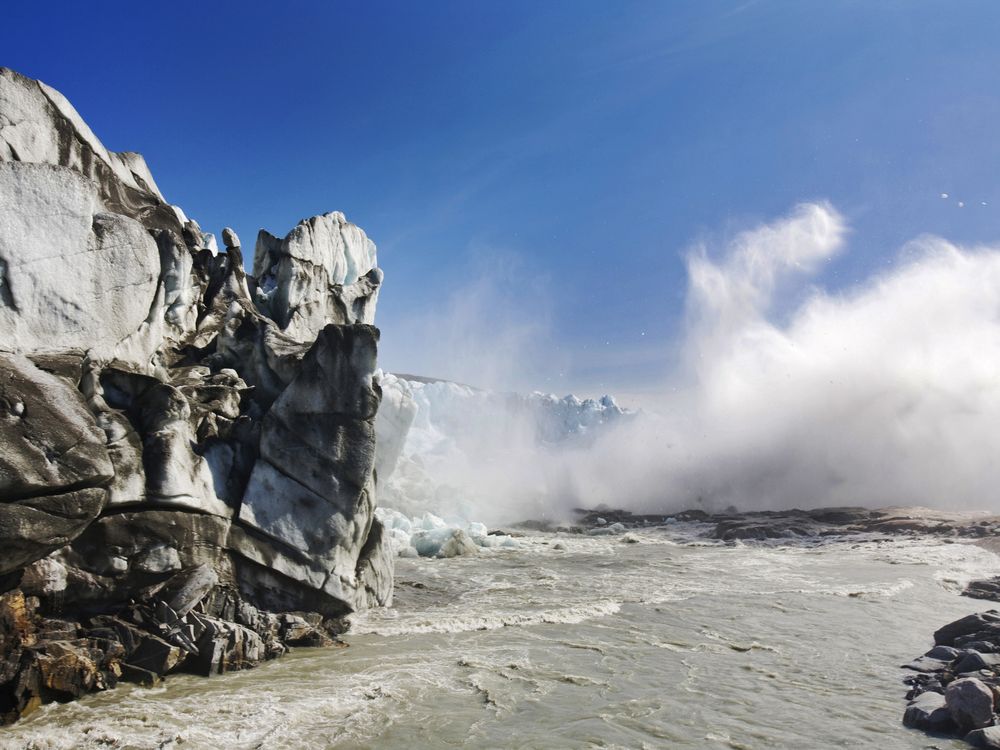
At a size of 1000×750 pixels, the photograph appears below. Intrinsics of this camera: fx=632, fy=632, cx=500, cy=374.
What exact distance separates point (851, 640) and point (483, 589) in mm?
8618

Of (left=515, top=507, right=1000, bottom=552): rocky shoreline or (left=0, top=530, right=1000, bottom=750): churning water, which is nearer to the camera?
(left=0, top=530, right=1000, bottom=750): churning water

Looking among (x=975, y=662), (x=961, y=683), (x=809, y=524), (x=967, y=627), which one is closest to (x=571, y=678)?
(x=961, y=683)

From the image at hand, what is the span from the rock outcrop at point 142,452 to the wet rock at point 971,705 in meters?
9.20

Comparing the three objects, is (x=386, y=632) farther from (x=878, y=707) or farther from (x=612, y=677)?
(x=878, y=707)

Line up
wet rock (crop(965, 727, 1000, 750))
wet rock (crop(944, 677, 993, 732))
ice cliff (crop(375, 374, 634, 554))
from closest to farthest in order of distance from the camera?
wet rock (crop(965, 727, 1000, 750)), wet rock (crop(944, 677, 993, 732)), ice cliff (crop(375, 374, 634, 554))

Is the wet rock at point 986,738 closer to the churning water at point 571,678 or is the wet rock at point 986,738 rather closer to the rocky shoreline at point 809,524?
the churning water at point 571,678

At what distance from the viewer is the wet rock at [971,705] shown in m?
7.14

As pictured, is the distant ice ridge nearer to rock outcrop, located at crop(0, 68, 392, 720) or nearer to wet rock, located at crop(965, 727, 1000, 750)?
rock outcrop, located at crop(0, 68, 392, 720)

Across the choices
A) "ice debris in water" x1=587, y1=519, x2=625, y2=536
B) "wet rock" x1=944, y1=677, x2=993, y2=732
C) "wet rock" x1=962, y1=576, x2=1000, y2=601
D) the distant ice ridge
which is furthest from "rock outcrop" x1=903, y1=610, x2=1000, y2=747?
"ice debris in water" x1=587, y1=519, x2=625, y2=536

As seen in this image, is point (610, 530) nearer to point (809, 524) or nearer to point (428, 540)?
point (809, 524)

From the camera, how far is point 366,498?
12938 mm

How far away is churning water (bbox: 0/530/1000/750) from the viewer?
24.1ft

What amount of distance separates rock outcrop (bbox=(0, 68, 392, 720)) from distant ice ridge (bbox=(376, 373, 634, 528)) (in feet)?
35.6

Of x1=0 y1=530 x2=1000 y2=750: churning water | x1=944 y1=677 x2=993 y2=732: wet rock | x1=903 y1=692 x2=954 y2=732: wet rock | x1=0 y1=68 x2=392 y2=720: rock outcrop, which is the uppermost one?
x1=0 y1=68 x2=392 y2=720: rock outcrop
